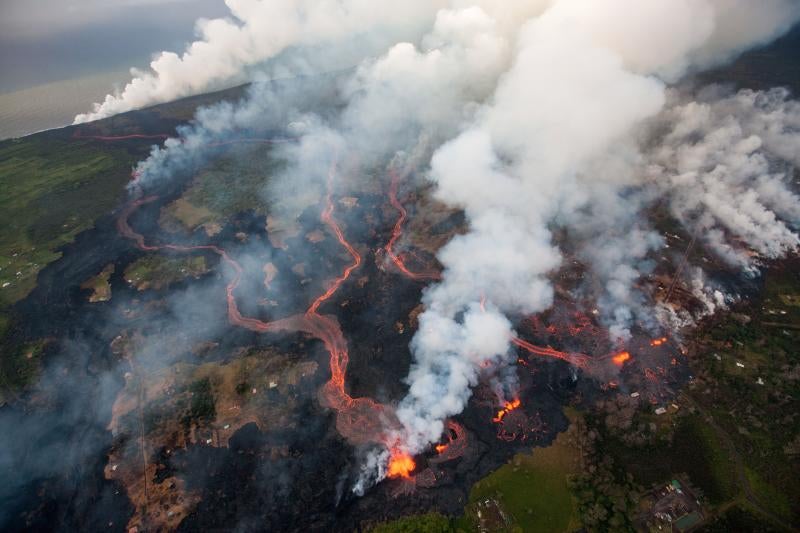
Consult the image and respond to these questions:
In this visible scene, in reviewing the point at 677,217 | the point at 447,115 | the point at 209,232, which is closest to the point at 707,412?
the point at 677,217

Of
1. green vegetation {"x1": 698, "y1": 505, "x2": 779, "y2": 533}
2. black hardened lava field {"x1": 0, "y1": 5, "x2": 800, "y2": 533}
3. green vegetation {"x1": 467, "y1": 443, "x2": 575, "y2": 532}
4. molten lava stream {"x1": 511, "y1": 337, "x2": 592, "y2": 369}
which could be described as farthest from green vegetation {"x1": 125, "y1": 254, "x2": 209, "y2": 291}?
green vegetation {"x1": 698, "y1": 505, "x2": 779, "y2": 533}

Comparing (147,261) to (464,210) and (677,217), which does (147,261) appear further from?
(677,217)

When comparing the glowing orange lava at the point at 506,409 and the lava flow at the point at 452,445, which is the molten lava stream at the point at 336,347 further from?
the glowing orange lava at the point at 506,409

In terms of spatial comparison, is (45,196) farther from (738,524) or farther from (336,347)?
(738,524)

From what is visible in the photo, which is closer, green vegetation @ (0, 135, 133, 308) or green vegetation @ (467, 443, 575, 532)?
green vegetation @ (467, 443, 575, 532)

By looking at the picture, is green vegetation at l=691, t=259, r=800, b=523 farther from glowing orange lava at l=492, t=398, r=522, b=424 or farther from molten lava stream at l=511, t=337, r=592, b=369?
glowing orange lava at l=492, t=398, r=522, b=424

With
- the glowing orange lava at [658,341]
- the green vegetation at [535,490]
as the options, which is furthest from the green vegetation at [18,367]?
the glowing orange lava at [658,341]

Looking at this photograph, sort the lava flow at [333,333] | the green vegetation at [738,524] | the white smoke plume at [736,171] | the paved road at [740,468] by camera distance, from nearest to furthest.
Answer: the green vegetation at [738,524], the paved road at [740,468], the lava flow at [333,333], the white smoke plume at [736,171]
